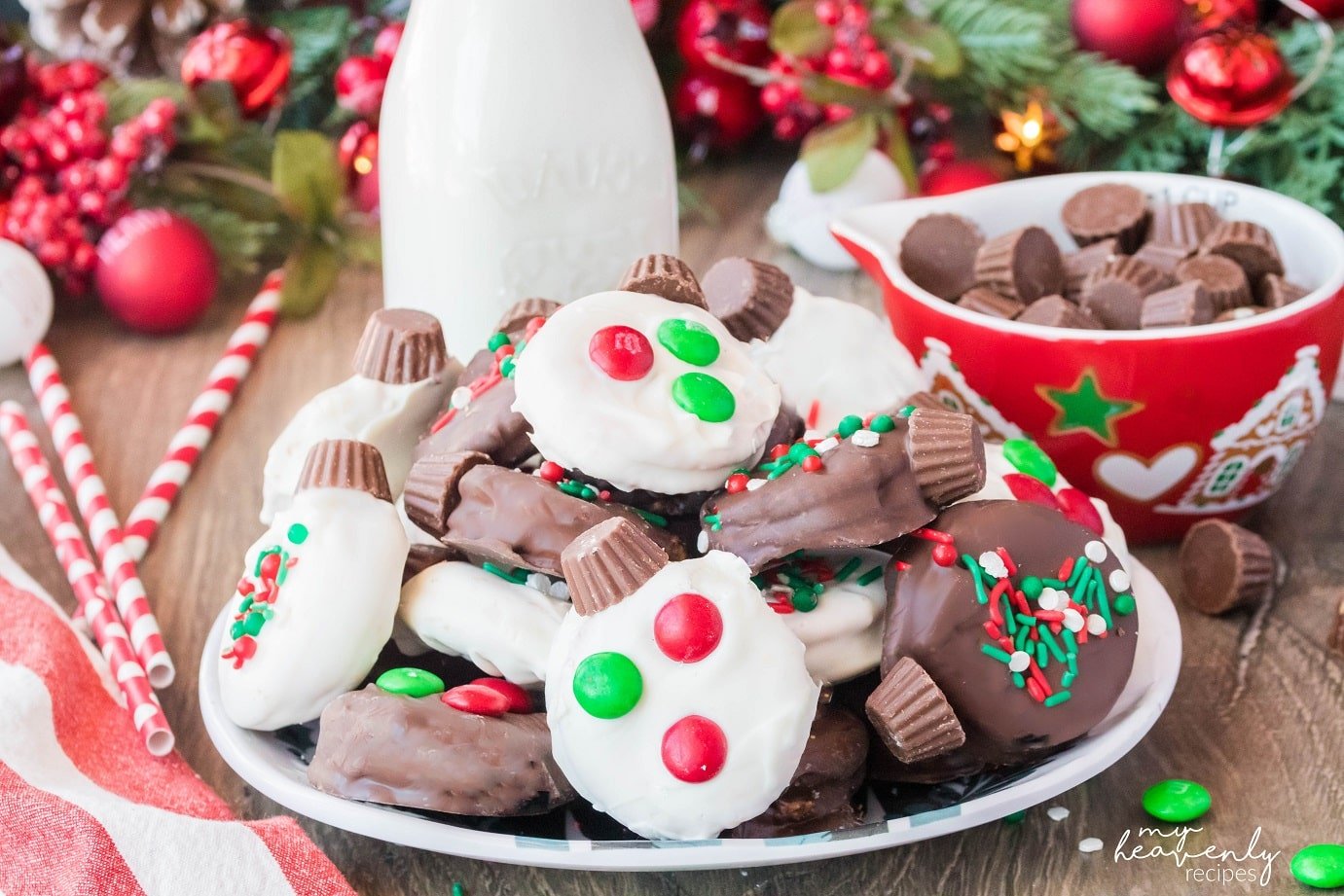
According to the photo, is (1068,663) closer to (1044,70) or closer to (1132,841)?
→ (1132,841)

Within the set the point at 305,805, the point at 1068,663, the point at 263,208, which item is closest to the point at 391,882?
the point at 305,805

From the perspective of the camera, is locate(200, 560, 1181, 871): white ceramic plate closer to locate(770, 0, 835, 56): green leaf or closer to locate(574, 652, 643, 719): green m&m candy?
locate(574, 652, 643, 719): green m&m candy

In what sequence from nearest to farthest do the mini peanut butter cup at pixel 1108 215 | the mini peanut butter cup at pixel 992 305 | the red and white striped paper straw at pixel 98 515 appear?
the red and white striped paper straw at pixel 98 515 < the mini peanut butter cup at pixel 992 305 < the mini peanut butter cup at pixel 1108 215

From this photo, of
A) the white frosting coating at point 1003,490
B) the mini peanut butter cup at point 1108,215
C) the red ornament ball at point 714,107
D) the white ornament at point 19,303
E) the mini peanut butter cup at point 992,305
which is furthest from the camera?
the red ornament ball at point 714,107

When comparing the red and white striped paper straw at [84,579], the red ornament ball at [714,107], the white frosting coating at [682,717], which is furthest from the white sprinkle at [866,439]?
the red ornament ball at [714,107]

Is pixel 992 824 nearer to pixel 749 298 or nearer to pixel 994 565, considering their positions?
pixel 994 565

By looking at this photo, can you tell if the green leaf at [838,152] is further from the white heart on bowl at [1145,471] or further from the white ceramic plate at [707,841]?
the white ceramic plate at [707,841]

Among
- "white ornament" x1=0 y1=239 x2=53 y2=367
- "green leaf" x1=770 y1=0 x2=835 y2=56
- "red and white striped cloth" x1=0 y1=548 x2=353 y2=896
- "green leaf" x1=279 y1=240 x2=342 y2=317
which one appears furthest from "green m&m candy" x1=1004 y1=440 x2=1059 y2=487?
"white ornament" x1=0 y1=239 x2=53 y2=367
